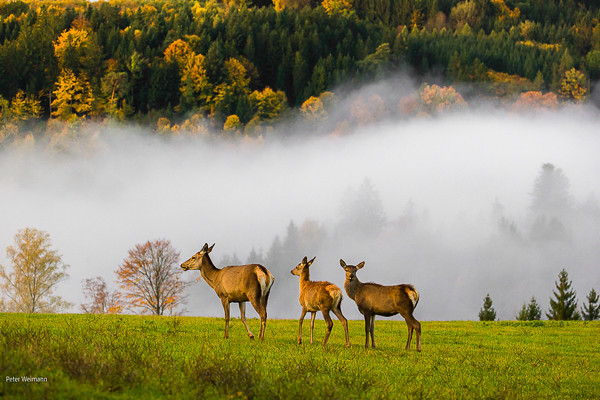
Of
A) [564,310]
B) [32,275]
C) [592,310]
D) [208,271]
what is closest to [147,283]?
[32,275]

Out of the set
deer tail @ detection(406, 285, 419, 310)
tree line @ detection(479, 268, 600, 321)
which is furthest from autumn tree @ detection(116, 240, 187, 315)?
deer tail @ detection(406, 285, 419, 310)

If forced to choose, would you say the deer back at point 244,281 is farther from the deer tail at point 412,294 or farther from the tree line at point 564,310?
the tree line at point 564,310

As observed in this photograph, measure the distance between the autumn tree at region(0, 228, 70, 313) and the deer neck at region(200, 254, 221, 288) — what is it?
5812 cm

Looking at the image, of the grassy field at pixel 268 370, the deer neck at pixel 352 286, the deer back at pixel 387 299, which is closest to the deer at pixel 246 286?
the grassy field at pixel 268 370

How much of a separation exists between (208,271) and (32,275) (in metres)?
A: 60.7

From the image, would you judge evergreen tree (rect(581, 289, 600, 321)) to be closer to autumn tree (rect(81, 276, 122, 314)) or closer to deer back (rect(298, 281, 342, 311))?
autumn tree (rect(81, 276, 122, 314))

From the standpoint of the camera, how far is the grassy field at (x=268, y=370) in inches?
457

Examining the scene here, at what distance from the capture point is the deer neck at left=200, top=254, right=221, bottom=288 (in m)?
23.4

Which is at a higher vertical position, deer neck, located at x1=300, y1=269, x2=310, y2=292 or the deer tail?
deer neck, located at x1=300, y1=269, x2=310, y2=292

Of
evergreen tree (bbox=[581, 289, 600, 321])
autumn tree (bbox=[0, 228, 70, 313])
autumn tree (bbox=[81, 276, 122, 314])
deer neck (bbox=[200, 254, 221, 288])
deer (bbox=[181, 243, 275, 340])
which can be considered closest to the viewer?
deer (bbox=[181, 243, 275, 340])

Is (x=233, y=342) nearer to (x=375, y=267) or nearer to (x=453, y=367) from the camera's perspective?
(x=453, y=367)

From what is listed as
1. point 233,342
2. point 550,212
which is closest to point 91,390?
point 233,342

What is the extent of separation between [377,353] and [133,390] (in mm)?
9548

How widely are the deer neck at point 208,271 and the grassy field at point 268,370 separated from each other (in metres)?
1.96
